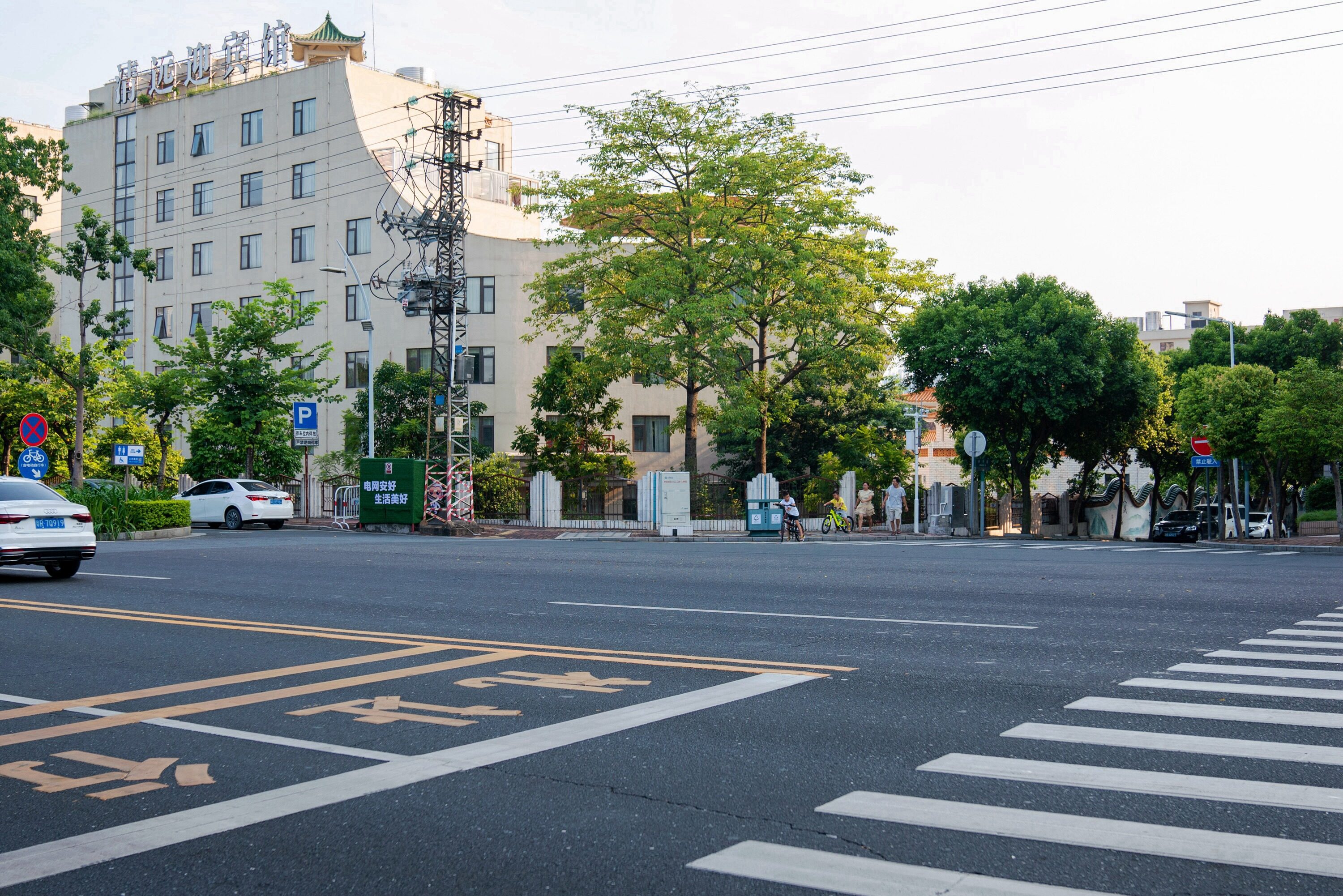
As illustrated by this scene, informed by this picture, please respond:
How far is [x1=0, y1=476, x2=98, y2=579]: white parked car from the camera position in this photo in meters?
15.4

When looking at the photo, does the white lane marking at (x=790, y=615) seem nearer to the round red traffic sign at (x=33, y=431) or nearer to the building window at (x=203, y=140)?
the round red traffic sign at (x=33, y=431)

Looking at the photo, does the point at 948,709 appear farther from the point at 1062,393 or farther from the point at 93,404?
the point at 93,404

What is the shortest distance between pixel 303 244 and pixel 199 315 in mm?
7712

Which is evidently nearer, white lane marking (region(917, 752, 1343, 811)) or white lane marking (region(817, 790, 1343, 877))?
white lane marking (region(817, 790, 1343, 877))

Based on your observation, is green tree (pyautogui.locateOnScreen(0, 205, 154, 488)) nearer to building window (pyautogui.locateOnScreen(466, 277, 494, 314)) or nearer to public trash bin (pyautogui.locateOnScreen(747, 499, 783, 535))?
building window (pyautogui.locateOnScreen(466, 277, 494, 314))

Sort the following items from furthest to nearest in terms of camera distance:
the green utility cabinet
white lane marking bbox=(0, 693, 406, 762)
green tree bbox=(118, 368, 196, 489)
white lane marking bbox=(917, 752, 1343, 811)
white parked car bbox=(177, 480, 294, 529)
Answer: green tree bbox=(118, 368, 196, 489), white parked car bbox=(177, 480, 294, 529), the green utility cabinet, white lane marking bbox=(0, 693, 406, 762), white lane marking bbox=(917, 752, 1343, 811)

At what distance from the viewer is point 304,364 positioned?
52031 millimetres

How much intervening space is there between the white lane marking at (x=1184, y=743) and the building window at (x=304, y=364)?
36142 mm

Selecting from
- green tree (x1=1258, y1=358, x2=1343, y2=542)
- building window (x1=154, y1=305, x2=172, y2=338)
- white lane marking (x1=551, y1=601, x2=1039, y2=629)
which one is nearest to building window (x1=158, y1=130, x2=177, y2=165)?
building window (x1=154, y1=305, x2=172, y2=338)

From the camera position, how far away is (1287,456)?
32.3m

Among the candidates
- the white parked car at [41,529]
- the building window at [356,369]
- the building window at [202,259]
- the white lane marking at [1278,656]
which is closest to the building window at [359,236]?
the building window at [356,369]

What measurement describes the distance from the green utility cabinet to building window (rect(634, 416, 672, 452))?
17.1 metres

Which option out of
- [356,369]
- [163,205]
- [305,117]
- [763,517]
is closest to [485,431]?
[356,369]

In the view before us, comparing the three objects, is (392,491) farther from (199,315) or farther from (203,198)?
(203,198)
